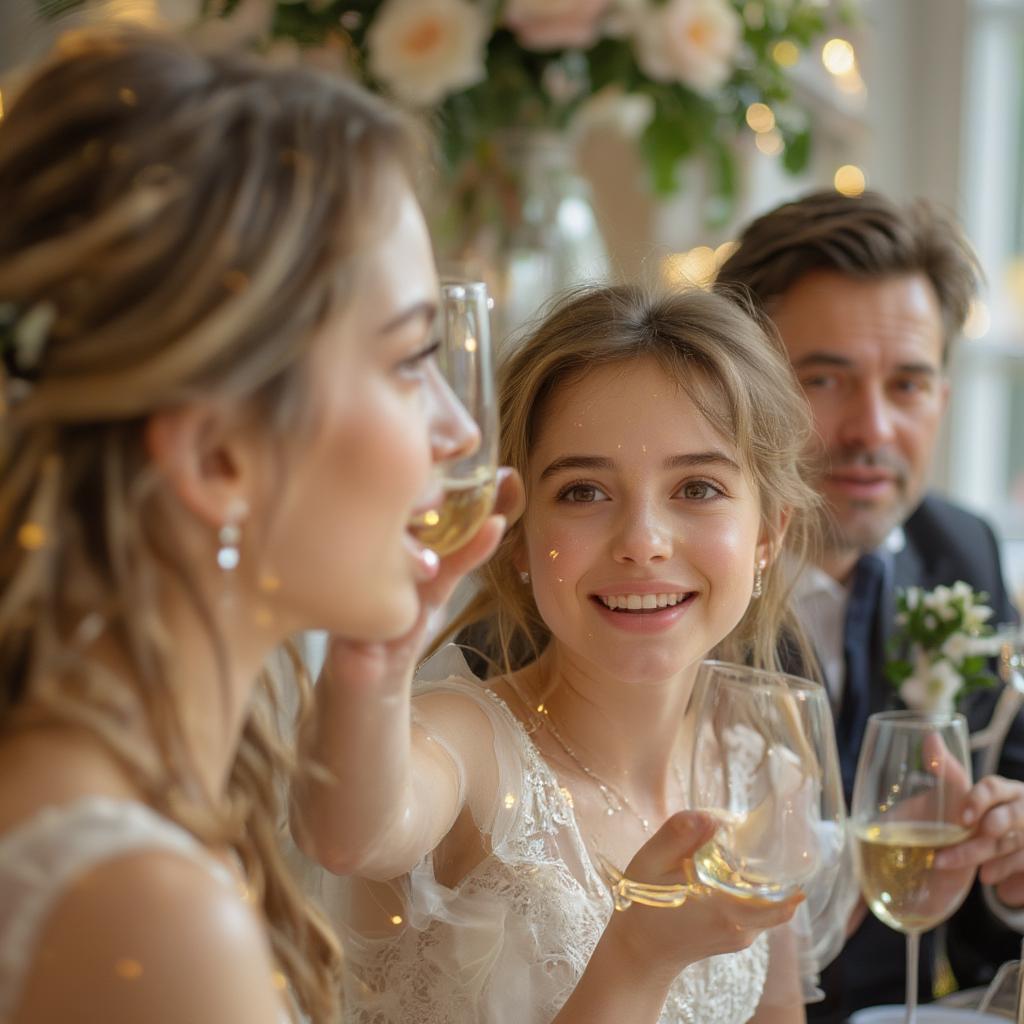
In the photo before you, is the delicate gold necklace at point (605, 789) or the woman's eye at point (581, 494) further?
the delicate gold necklace at point (605, 789)

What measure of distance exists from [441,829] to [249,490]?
593mm

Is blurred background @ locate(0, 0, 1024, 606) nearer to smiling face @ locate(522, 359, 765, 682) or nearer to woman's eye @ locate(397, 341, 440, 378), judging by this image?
smiling face @ locate(522, 359, 765, 682)

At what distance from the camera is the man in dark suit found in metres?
2.18

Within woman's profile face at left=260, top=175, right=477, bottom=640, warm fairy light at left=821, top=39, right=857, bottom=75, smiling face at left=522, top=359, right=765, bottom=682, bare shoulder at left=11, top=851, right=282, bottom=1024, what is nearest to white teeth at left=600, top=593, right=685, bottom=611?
smiling face at left=522, top=359, right=765, bottom=682

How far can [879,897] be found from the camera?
4.66ft

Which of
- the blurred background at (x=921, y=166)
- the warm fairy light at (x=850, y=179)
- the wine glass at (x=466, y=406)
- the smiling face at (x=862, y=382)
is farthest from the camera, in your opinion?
the warm fairy light at (x=850, y=179)

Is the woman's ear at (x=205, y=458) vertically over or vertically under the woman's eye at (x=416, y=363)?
under

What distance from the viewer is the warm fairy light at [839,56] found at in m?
2.95

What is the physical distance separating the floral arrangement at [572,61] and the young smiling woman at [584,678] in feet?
2.47

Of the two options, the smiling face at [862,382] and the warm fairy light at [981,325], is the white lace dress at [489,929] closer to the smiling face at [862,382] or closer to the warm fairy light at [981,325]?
the smiling face at [862,382]

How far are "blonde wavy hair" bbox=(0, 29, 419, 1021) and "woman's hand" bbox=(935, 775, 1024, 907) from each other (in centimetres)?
88

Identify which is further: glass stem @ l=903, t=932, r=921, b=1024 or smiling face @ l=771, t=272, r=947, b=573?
smiling face @ l=771, t=272, r=947, b=573

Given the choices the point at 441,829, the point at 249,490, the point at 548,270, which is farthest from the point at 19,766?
the point at 548,270

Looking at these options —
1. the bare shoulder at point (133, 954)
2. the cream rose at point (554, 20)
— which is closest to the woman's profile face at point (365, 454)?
the bare shoulder at point (133, 954)
